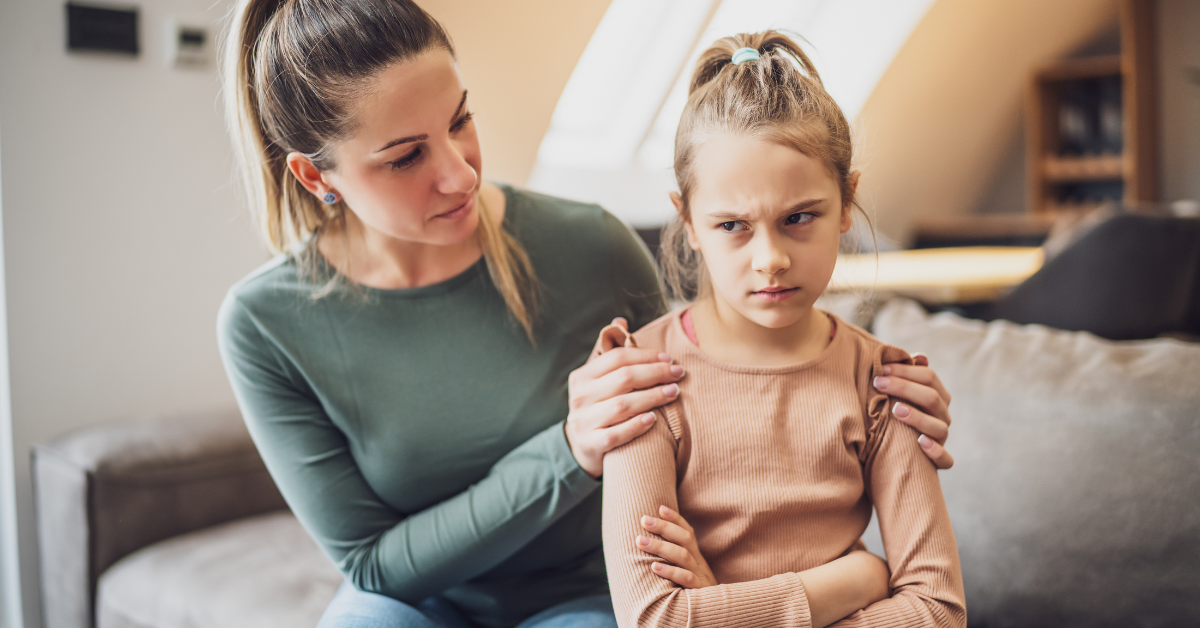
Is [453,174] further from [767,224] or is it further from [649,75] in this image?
[649,75]

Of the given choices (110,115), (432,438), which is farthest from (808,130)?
(110,115)

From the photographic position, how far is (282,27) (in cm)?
99

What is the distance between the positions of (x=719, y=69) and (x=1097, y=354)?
2.38ft

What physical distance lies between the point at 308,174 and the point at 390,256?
0.17 meters

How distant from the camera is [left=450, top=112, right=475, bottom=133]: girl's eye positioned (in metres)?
1.01

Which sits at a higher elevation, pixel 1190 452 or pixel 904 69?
pixel 904 69

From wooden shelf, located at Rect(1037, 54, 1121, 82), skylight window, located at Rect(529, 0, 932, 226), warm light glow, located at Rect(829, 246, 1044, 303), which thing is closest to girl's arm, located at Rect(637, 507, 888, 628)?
warm light glow, located at Rect(829, 246, 1044, 303)

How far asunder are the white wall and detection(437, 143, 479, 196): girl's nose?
2.81 ft

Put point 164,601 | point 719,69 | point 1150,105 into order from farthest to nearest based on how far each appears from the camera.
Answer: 1. point 1150,105
2. point 164,601
3. point 719,69

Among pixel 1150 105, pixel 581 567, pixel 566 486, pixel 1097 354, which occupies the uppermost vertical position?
pixel 1150 105

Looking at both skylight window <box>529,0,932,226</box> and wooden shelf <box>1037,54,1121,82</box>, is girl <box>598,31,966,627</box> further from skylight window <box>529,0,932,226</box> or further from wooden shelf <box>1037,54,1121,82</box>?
wooden shelf <box>1037,54,1121,82</box>

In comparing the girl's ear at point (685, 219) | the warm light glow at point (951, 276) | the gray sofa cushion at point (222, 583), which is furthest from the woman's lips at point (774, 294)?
the warm light glow at point (951, 276)

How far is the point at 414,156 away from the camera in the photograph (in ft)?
3.23

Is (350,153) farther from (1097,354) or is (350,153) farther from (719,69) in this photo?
(1097,354)
